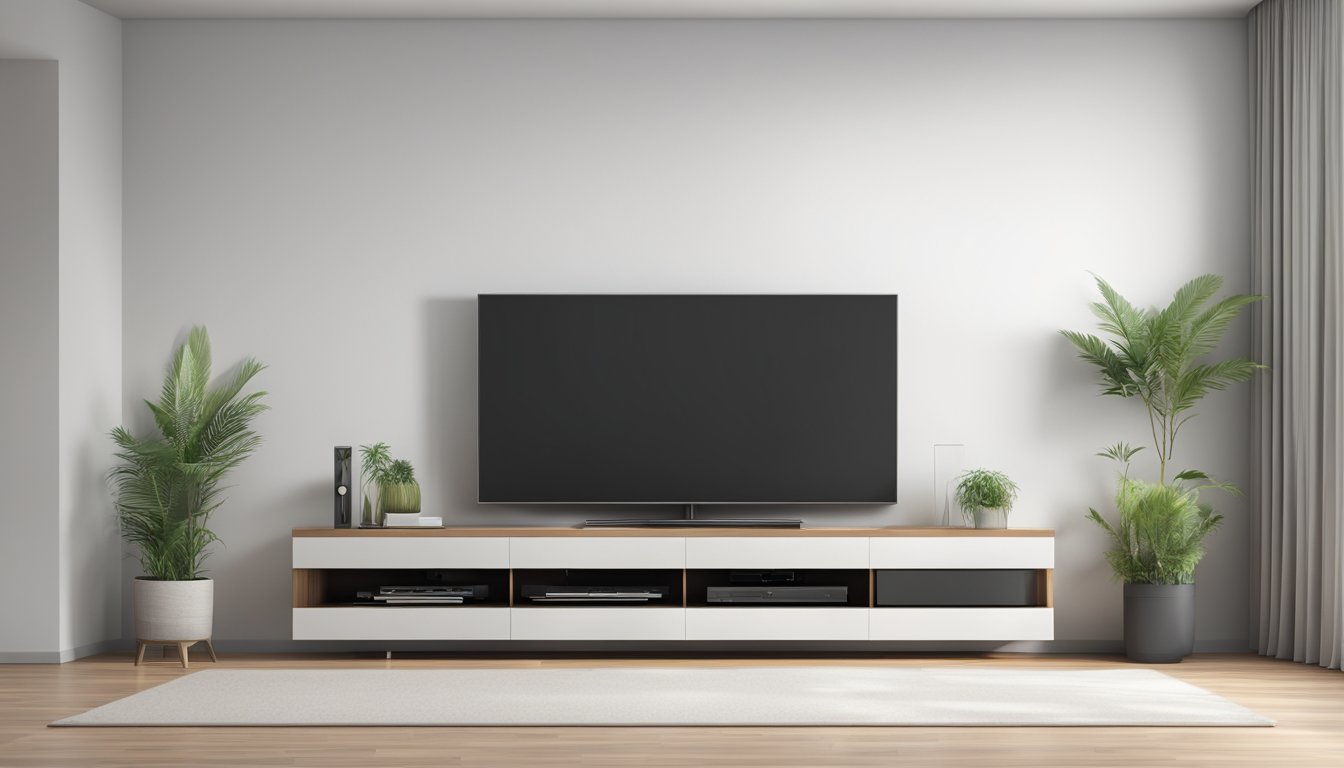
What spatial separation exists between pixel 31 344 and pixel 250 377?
0.93m

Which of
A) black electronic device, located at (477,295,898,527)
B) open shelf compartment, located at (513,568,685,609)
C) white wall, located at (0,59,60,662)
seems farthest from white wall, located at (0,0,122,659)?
open shelf compartment, located at (513,568,685,609)

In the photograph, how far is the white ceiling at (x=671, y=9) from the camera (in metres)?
5.43

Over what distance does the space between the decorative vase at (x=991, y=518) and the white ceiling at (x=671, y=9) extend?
2330 millimetres

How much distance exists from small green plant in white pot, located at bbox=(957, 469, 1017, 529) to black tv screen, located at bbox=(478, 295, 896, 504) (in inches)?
13.4

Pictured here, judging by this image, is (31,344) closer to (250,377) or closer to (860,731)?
(250,377)

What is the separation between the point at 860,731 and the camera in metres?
3.78

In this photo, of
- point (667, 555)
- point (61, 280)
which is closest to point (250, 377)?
point (61, 280)

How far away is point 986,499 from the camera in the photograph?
17.3 feet

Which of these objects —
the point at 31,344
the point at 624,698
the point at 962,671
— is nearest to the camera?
the point at 624,698

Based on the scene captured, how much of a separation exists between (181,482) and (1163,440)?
446 cm

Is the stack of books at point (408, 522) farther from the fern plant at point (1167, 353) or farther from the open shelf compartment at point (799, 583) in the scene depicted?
the fern plant at point (1167, 353)

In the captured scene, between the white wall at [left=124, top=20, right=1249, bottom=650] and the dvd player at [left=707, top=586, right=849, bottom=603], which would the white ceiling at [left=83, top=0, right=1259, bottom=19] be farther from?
the dvd player at [left=707, top=586, right=849, bottom=603]

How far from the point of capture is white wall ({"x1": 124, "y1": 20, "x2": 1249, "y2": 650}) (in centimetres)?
557

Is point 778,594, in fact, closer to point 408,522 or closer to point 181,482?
point 408,522
